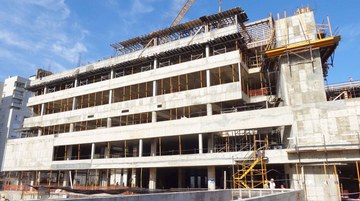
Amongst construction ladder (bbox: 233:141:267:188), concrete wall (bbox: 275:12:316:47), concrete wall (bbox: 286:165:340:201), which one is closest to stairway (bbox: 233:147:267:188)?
construction ladder (bbox: 233:141:267:188)

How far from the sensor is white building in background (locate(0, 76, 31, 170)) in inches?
3174

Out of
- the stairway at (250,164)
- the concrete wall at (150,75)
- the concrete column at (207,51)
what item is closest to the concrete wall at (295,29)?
the concrete wall at (150,75)

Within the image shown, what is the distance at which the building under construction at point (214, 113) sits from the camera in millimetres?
25203

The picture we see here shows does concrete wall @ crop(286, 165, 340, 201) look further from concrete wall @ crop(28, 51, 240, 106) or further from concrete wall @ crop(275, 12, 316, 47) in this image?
concrete wall @ crop(28, 51, 240, 106)

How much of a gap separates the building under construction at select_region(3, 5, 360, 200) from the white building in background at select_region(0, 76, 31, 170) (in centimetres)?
3094

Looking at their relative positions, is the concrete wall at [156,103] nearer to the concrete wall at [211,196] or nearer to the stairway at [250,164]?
the stairway at [250,164]

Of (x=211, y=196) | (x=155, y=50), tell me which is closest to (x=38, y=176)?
(x=155, y=50)

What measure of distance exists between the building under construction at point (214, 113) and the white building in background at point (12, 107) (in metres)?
30.9

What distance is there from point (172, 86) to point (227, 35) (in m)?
10.6

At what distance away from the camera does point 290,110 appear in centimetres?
2683

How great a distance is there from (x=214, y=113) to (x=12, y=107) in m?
69.8

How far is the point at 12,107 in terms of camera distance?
3270 inches

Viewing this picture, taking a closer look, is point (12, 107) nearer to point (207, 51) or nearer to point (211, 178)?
Result: point (207, 51)

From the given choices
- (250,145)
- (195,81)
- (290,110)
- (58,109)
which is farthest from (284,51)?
(58,109)
